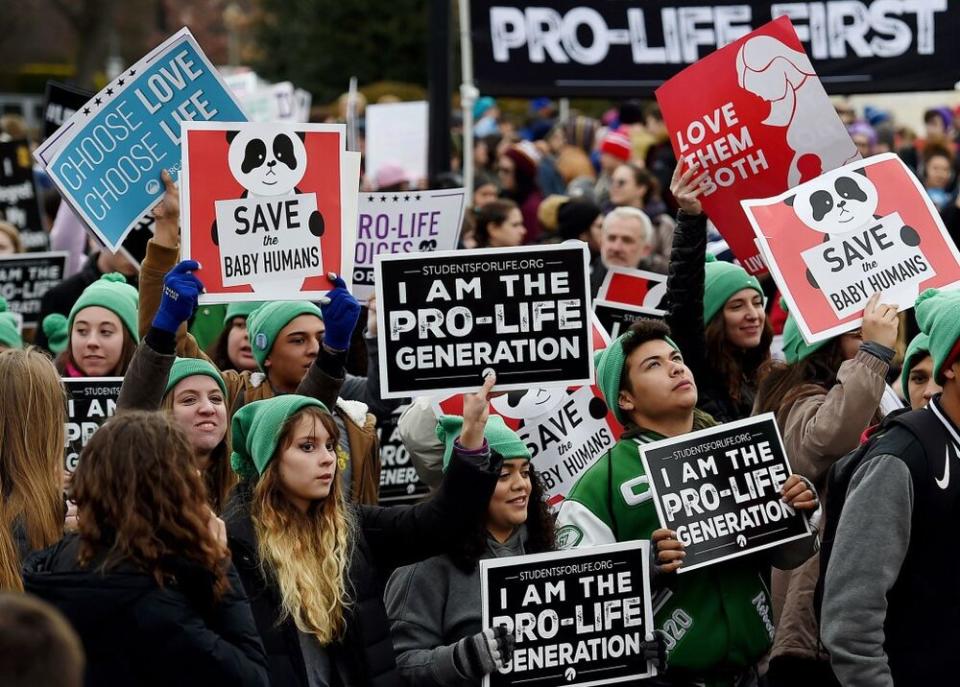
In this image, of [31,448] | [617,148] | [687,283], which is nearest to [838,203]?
[687,283]

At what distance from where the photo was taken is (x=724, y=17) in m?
10.3

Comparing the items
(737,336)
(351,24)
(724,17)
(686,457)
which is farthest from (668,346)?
(351,24)

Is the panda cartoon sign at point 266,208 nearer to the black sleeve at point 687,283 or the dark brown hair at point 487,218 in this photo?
the black sleeve at point 687,283

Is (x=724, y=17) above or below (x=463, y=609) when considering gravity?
above

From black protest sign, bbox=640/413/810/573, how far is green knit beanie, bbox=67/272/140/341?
2715 millimetres

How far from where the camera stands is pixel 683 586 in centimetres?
560

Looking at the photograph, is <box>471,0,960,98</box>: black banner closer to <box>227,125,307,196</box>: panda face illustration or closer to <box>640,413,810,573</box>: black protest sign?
<box>227,125,307,196</box>: panda face illustration

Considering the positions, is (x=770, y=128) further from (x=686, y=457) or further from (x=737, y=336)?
(x=686, y=457)

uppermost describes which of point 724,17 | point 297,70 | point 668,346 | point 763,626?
point 297,70

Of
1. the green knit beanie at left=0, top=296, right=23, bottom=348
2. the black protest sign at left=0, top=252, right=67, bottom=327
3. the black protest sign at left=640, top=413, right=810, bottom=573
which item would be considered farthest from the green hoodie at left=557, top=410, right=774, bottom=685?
the black protest sign at left=0, top=252, right=67, bottom=327

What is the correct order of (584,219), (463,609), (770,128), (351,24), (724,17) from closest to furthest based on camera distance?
(463,609) → (770,128) → (724,17) → (584,219) → (351,24)

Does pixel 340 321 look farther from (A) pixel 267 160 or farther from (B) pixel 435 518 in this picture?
(B) pixel 435 518

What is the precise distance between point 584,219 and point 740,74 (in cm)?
402

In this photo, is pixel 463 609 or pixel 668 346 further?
pixel 668 346
